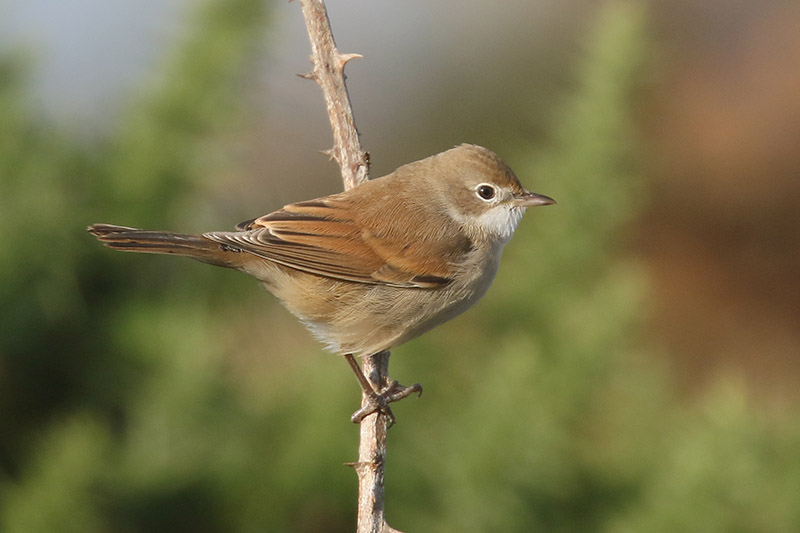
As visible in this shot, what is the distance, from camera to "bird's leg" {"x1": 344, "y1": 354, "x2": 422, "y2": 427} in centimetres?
311

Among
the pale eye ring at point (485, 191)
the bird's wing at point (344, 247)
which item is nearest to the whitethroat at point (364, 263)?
the bird's wing at point (344, 247)

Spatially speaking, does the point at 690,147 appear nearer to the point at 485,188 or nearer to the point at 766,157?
the point at 766,157

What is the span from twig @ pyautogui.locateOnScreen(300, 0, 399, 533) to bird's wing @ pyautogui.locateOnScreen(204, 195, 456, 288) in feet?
0.56

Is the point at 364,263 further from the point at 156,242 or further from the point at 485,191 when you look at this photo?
the point at 156,242

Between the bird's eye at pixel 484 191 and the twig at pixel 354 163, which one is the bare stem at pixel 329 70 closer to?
the twig at pixel 354 163

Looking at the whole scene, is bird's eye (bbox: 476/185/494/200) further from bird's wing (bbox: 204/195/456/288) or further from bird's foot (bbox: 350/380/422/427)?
bird's foot (bbox: 350/380/422/427)

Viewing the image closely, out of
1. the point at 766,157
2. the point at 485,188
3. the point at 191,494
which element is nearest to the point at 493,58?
the point at 766,157

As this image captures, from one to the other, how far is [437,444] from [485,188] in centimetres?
115

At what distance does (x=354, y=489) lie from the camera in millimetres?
3924

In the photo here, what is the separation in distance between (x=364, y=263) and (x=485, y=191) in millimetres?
603

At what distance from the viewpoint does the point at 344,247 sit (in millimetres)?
3348

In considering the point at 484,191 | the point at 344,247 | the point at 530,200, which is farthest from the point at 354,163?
the point at 530,200

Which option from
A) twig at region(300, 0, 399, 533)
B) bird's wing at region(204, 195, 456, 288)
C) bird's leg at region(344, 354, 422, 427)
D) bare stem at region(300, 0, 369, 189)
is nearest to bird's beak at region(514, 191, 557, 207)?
bird's wing at region(204, 195, 456, 288)

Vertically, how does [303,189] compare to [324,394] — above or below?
above
